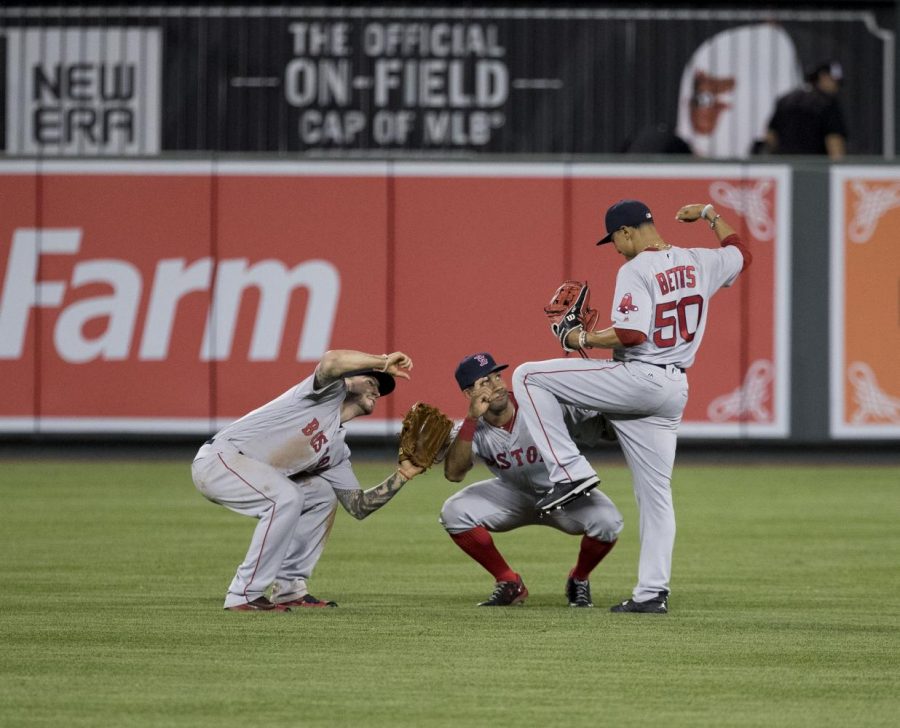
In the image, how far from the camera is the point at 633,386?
8.02 m

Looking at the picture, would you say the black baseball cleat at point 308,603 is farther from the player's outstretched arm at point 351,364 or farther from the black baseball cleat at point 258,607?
the player's outstretched arm at point 351,364

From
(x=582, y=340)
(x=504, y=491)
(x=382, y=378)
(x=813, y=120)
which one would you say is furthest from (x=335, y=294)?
(x=582, y=340)

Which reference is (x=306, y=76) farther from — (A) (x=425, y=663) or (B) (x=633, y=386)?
(A) (x=425, y=663)

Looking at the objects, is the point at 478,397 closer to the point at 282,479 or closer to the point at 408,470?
the point at 408,470

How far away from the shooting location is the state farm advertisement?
16.8 meters

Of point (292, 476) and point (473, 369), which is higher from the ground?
point (473, 369)

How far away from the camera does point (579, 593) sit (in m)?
8.38

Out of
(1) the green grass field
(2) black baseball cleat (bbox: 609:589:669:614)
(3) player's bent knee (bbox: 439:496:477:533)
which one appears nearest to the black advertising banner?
(1) the green grass field

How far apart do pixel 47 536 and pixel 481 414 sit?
416cm

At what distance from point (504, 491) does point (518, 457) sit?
0.34 metres

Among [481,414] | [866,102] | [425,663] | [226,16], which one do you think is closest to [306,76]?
[226,16]

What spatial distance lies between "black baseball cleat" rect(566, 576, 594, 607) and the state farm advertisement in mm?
8356

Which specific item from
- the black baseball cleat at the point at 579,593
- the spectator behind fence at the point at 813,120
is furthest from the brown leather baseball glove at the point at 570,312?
the spectator behind fence at the point at 813,120

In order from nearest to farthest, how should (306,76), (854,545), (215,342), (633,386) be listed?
(633,386)
(854,545)
(215,342)
(306,76)
